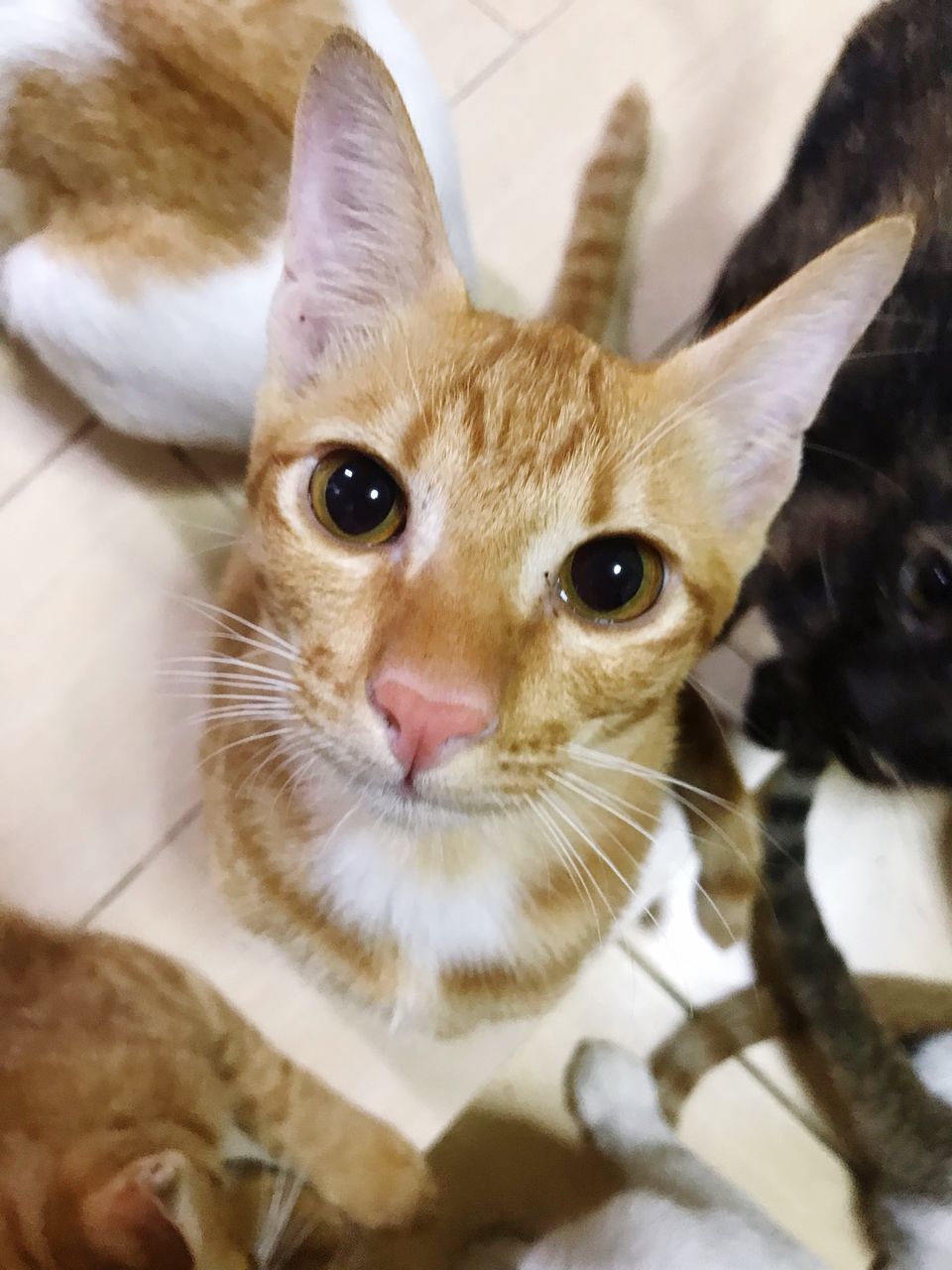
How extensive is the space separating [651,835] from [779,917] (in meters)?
0.36

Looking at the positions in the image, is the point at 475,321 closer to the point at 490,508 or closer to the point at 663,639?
the point at 490,508

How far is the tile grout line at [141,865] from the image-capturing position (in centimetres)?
146

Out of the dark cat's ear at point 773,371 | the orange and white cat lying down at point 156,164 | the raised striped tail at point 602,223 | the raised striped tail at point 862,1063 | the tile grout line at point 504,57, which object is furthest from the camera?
the tile grout line at point 504,57

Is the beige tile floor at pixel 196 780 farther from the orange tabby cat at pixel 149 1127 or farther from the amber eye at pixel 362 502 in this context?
the amber eye at pixel 362 502

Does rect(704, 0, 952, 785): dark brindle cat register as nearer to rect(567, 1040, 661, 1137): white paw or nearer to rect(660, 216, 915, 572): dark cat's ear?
rect(660, 216, 915, 572): dark cat's ear

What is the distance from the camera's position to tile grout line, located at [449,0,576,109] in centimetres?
173

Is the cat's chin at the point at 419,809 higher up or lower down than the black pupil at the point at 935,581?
higher up

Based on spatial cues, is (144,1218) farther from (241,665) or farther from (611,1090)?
(611,1090)

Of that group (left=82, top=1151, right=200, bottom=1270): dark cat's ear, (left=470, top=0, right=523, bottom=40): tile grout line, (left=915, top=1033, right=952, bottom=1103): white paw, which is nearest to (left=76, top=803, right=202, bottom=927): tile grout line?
(left=82, top=1151, right=200, bottom=1270): dark cat's ear

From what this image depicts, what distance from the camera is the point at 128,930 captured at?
4.74 feet

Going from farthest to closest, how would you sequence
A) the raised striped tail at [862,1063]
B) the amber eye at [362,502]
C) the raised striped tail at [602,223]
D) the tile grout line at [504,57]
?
1. the tile grout line at [504,57]
2. the raised striped tail at [602,223]
3. the raised striped tail at [862,1063]
4. the amber eye at [362,502]

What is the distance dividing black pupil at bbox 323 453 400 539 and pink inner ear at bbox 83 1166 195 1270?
650 millimetres

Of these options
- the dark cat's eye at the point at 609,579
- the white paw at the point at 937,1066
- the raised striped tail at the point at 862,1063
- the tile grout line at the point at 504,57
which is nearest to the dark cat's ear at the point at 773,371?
the dark cat's eye at the point at 609,579

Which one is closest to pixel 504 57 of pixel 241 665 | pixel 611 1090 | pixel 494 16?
pixel 494 16
